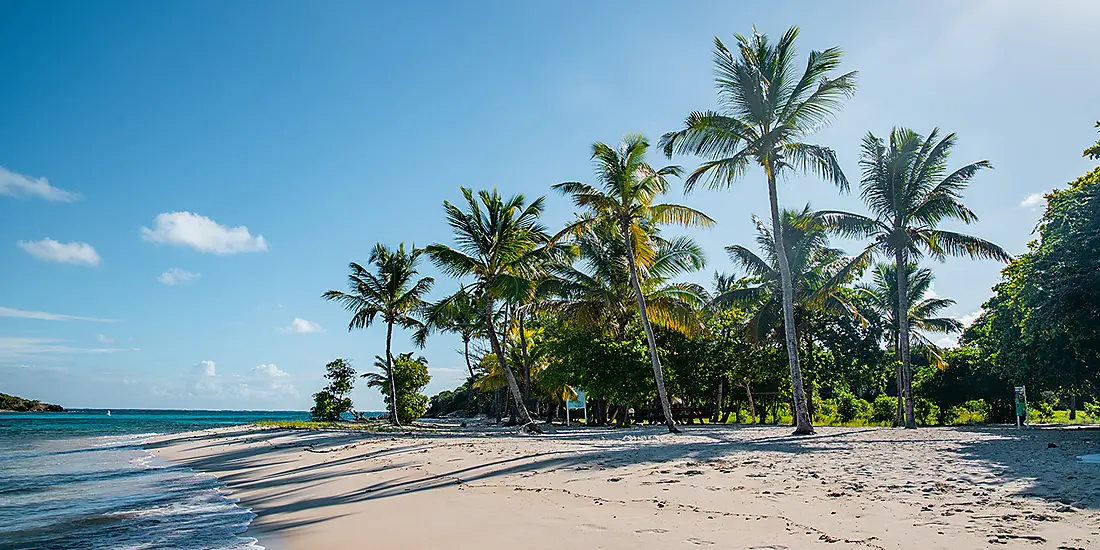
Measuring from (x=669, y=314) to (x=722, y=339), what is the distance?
657 cm

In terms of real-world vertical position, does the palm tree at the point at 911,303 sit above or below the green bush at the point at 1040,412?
above

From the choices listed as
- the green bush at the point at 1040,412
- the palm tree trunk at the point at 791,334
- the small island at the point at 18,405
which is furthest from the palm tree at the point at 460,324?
the small island at the point at 18,405

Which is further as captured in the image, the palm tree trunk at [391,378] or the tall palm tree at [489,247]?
the palm tree trunk at [391,378]

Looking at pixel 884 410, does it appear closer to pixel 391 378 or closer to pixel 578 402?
pixel 578 402

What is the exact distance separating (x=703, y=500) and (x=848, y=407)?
30.1 m

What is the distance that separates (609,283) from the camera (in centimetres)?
2489

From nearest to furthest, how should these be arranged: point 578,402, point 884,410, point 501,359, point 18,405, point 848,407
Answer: point 501,359 → point 578,402 → point 884,410 → point 848,407 → point 18,405

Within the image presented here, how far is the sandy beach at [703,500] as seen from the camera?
455 cm

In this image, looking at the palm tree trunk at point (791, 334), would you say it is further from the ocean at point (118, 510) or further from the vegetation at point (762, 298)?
the ocean at point (118, 510)

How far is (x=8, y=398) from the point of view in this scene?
118562 mm

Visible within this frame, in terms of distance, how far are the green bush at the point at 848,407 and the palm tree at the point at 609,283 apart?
12324 millimetres

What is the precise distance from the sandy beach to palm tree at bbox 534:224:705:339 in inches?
510

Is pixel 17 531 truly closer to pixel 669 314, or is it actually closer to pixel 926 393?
pixel 669 314

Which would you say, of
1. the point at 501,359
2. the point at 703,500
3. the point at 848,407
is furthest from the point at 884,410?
the point at 703,500
